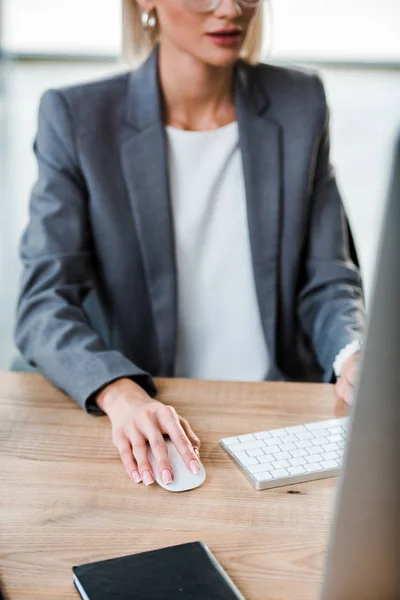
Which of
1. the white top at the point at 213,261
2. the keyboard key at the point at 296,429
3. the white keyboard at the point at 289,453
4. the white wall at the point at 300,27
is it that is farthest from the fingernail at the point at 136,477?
the white wall at the point at 300,27

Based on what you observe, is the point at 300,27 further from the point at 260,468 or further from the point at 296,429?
the point at 260,468

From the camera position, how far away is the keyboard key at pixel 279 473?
994 mm

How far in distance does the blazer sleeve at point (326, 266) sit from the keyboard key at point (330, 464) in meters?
0.53

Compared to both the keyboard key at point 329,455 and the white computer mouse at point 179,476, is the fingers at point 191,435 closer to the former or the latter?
the white computer mouse at point 179,476

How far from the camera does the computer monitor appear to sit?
55 centimetres

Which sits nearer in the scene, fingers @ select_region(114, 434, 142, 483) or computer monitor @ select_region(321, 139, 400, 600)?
computer monitor @ select_region(321, 139, 400, 600)

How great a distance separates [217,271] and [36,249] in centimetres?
41

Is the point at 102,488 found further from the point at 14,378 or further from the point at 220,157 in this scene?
the point at 220,157

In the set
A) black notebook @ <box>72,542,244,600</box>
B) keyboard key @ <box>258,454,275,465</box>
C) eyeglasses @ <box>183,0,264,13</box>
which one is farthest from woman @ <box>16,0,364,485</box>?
black notebook @ <box>72,542,244,600</box>

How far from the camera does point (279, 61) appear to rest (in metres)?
3.06

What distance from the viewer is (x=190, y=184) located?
1.73 metres

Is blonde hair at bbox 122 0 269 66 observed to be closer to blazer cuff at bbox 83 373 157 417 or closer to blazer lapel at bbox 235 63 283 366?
blazer lapel at bbox 235 63 283 366

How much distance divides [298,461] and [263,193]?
778mm

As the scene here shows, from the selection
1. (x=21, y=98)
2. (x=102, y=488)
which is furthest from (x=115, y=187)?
(x=21, y=98)
